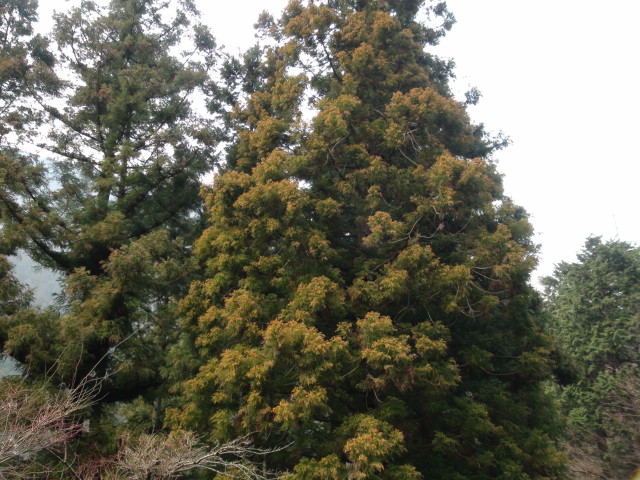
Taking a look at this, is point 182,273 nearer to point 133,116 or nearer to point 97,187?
point 97,187

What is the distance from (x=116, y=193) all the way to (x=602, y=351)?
15471mm

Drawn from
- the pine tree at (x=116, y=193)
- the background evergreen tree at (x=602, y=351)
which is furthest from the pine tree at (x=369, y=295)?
the background evergreen tree at (x=602, y=351)

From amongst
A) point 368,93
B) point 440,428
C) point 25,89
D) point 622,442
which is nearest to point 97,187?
point 25,89

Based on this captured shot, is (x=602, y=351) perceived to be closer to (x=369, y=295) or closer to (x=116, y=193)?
(x=369, y=295)

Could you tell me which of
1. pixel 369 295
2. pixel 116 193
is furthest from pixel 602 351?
pixel 116 193

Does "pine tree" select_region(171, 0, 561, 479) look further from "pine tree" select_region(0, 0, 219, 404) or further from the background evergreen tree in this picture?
the background evergreen tree

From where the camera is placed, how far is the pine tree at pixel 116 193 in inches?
281

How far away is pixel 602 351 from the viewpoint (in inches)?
543

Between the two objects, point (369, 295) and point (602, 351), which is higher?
point (602, 351)

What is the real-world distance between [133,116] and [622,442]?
15.1 metres

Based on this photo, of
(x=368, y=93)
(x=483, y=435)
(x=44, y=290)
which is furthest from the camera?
(x=44, y=290)

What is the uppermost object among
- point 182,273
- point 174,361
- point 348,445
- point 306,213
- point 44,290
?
point 44,290

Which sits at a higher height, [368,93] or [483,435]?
[368,93]

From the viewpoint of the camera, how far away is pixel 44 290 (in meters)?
67.0
